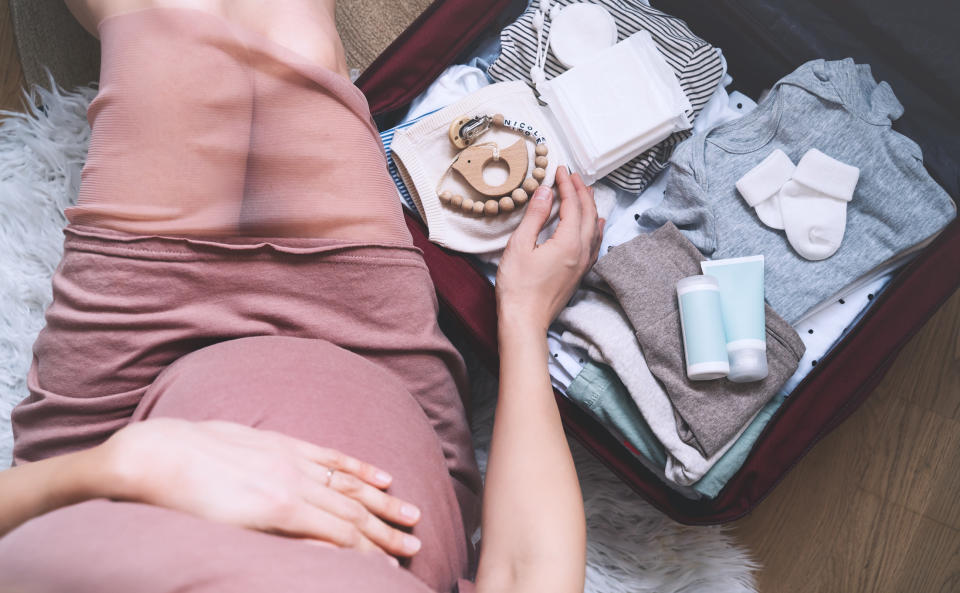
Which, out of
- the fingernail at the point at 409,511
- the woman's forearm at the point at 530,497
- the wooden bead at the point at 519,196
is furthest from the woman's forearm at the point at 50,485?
the wooden bead at the point at 519,196

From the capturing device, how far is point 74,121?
997 mm

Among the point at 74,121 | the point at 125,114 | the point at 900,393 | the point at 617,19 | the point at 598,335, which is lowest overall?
the point at 900,393

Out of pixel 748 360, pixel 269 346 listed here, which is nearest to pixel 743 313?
pixel 748 360

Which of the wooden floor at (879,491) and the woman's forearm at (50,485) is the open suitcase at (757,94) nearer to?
the wooden floor at (879,491)

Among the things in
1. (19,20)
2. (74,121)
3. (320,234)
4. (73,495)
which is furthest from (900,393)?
(19,20)

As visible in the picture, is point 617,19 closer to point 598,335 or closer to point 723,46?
point 723,46

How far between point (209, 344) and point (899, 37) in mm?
956

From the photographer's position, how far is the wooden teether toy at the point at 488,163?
0.85 m

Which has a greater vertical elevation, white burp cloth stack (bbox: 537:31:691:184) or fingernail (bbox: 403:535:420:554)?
white burp cloth stack (bbox: 537:31:691:184)

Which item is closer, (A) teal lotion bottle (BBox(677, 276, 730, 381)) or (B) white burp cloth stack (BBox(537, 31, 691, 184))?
(A) teal lotion bottle (BBox(677, 276, 730, 381))

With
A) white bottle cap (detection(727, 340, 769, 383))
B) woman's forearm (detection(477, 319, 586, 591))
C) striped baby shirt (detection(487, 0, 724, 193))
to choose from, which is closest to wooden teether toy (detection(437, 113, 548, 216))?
striped baby shirt (detection(487, 0, 724, 193))

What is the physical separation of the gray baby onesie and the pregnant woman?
241 mm

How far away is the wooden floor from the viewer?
999mm

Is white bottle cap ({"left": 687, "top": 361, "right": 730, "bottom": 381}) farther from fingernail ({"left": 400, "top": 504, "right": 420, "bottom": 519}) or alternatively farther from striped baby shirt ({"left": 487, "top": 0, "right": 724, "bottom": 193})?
fingernail ({"left": 400, "top": 504, "right": 420, "bottom": 519})
